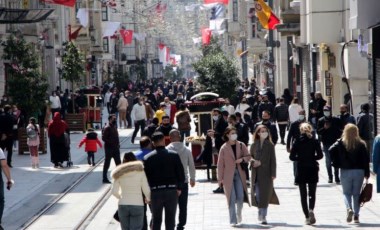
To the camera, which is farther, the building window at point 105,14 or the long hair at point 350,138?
the building window at point 105,14

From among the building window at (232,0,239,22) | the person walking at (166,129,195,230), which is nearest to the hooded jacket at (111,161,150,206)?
the person walking at (166,129,195,230)

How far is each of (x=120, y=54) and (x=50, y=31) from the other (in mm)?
53523

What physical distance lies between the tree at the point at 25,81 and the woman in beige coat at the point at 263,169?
75.4 feet

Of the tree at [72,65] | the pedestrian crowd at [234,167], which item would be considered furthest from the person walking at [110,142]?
the tree at [72,65]

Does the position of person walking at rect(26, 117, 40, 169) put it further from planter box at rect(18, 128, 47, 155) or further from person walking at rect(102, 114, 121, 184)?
person walking at rect(102, 114, 121, 184)

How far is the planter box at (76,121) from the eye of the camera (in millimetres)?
48031

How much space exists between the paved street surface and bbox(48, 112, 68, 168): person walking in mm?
879

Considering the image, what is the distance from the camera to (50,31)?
68.4 m

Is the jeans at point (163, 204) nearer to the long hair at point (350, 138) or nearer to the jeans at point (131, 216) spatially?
the jeans at point (131, 216)

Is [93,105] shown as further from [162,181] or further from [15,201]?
[162,181]

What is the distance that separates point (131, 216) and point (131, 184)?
0.42 meters

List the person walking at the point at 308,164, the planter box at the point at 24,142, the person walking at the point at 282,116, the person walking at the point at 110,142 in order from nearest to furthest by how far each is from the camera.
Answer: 1. the person walking at the point at 308,164
2. the person walking at the point at 110,142
3. the planter box at the point at 24,142
4. the person walking at the point at 282,116

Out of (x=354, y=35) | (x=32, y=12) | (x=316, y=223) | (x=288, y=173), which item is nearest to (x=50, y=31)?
(x=32, y=12)

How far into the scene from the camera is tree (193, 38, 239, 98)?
2170 inches
